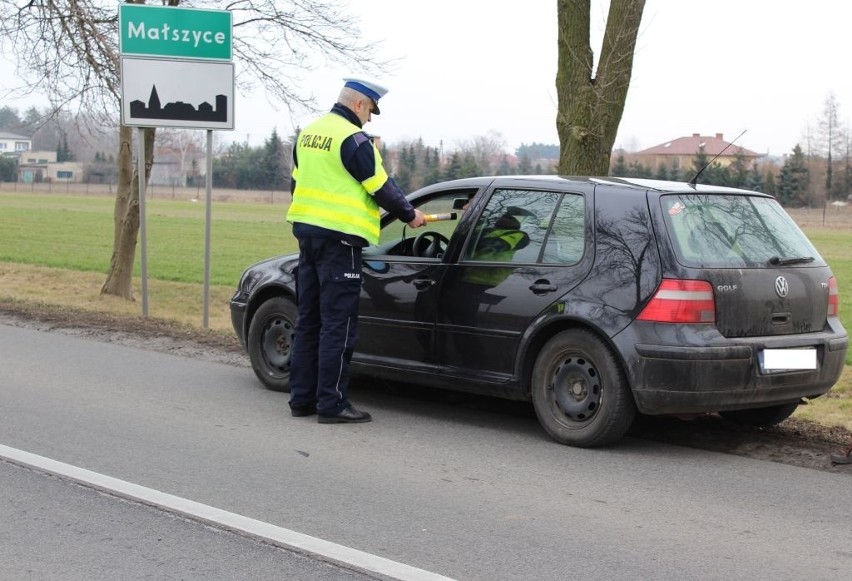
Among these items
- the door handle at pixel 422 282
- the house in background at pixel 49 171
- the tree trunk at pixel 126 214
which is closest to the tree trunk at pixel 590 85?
the door handle at pixel 422 282

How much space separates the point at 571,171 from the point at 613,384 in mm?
3978

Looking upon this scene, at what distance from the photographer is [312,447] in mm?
6262

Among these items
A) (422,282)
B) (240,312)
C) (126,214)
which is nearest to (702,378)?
(422,282)

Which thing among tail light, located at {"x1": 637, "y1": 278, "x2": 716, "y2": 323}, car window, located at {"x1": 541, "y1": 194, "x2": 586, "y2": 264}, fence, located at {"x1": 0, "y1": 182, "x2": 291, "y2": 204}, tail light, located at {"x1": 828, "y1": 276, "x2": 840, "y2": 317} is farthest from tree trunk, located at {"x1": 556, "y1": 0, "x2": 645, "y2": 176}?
fence, located at {"x1": 0, "y1": 182, "x2": 291, "y2": 204}

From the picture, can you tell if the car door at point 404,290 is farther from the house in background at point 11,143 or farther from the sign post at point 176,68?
the house in background at point 11,143

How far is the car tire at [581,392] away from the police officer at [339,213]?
3.81ft

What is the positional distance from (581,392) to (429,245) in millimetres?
1596

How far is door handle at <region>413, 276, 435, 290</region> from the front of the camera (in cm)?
697

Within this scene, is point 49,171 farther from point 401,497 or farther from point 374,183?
point 401,497

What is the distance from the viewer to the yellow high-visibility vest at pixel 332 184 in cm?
665

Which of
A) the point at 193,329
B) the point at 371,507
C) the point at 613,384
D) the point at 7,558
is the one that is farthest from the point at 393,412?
the point at 193,329

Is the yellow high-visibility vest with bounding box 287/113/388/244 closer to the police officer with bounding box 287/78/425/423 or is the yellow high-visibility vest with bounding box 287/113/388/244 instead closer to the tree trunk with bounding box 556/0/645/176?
the police officer with bounding box 287/78/425/423

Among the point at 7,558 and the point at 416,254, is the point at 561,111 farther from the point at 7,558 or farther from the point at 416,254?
the point at 7,558

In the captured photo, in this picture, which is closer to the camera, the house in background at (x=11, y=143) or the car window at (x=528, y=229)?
the car window at (x=528, y=229)
